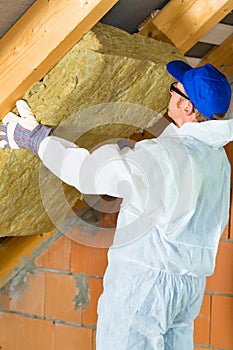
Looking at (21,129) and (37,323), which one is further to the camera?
(37,323)

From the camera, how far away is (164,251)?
109 inches

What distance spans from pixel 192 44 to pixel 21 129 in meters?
Answer: 0.82

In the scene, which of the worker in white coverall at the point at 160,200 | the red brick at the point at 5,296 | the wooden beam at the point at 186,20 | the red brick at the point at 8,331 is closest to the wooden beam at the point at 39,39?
the worker in white coverall at the point at 160,200

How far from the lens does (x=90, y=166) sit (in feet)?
8.55

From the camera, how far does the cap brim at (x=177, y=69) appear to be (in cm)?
280

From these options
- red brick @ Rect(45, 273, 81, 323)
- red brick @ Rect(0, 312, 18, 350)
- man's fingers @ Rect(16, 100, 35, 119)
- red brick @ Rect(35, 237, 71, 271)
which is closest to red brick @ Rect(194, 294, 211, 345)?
red brick @ Rect(45, 273, 81, 323)

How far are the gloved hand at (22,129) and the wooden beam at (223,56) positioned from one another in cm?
101

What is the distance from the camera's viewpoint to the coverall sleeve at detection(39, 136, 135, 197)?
8.43ft

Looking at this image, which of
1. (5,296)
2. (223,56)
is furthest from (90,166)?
(5,296)

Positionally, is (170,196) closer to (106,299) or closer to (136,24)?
(106,299)

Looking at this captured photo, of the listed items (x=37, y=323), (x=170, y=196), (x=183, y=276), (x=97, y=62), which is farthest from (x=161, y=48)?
(x=37, y=323)

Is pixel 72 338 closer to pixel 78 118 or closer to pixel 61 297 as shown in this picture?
pixel 61 297

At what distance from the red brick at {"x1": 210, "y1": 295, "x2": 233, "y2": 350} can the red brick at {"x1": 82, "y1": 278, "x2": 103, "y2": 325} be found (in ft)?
2.10

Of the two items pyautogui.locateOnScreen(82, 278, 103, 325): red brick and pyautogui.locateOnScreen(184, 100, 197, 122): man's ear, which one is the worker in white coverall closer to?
pyautogui.locateOnScreen(184, 100, 197, 122): man's ear
